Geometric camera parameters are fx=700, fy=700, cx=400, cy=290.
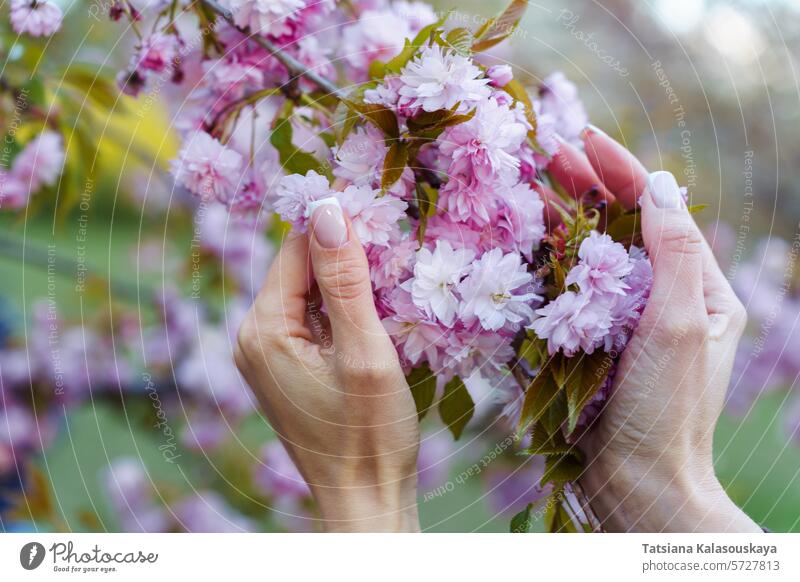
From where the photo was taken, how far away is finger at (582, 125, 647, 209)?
51cm

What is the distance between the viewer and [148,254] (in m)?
1.04

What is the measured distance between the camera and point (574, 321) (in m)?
0.39

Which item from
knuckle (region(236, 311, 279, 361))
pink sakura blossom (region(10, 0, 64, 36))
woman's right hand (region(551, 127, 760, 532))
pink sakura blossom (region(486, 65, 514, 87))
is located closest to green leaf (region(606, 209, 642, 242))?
woman's right hand (region(551, 127, 760, 532))

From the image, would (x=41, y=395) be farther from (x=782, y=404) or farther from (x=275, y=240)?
(x=782, y=404)

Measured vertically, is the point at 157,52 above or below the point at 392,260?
above

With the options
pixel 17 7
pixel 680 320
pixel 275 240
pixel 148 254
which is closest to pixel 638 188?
pixel 680 320

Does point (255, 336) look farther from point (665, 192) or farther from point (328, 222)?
point (665, 192)

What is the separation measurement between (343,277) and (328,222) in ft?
0.11

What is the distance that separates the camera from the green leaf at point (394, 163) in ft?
1.32

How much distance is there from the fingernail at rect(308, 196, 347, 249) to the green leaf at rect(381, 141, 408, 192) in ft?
0.10

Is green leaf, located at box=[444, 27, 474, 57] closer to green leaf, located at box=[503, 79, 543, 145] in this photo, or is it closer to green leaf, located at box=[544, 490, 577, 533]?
green leaf, located at box=[503, 79, 543, 145]

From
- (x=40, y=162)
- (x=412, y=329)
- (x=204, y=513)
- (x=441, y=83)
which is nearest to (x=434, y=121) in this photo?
(x=441, y=83)

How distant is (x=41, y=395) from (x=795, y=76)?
3.03ft

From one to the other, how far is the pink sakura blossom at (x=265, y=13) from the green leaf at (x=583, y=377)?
282 mm
